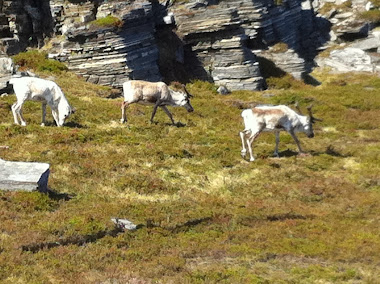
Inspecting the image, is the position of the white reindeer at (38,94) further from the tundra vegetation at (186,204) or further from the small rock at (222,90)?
the small rock at (222,90)

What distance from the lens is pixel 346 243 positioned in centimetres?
1428

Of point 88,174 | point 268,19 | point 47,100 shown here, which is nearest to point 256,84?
point 268,19

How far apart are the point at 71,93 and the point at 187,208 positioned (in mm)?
22574

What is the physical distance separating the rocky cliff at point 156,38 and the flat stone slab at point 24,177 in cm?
2648

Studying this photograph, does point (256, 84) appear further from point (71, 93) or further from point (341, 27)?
point (341, 27)

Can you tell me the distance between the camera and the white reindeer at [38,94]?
81.6 feet

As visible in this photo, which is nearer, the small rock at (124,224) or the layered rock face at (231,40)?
the small rock at (124,224)

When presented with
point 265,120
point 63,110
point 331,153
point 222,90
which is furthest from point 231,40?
point 63,110

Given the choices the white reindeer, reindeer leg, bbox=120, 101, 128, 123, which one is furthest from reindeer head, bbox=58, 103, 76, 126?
reindeer leg, bbox=120, 101, 128, 123

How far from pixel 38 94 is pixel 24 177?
10145 millimetres

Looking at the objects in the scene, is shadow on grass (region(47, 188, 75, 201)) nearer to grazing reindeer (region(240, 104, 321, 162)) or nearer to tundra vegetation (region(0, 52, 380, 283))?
tundra vegetation (region(0, 52, 380, 283))

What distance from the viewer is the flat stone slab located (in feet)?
52.4

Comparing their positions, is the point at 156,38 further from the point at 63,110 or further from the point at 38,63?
the point at 63,110

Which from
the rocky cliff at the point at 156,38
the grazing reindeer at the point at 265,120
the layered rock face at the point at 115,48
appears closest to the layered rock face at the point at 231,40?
the rocky cliff at the point at 156,38
